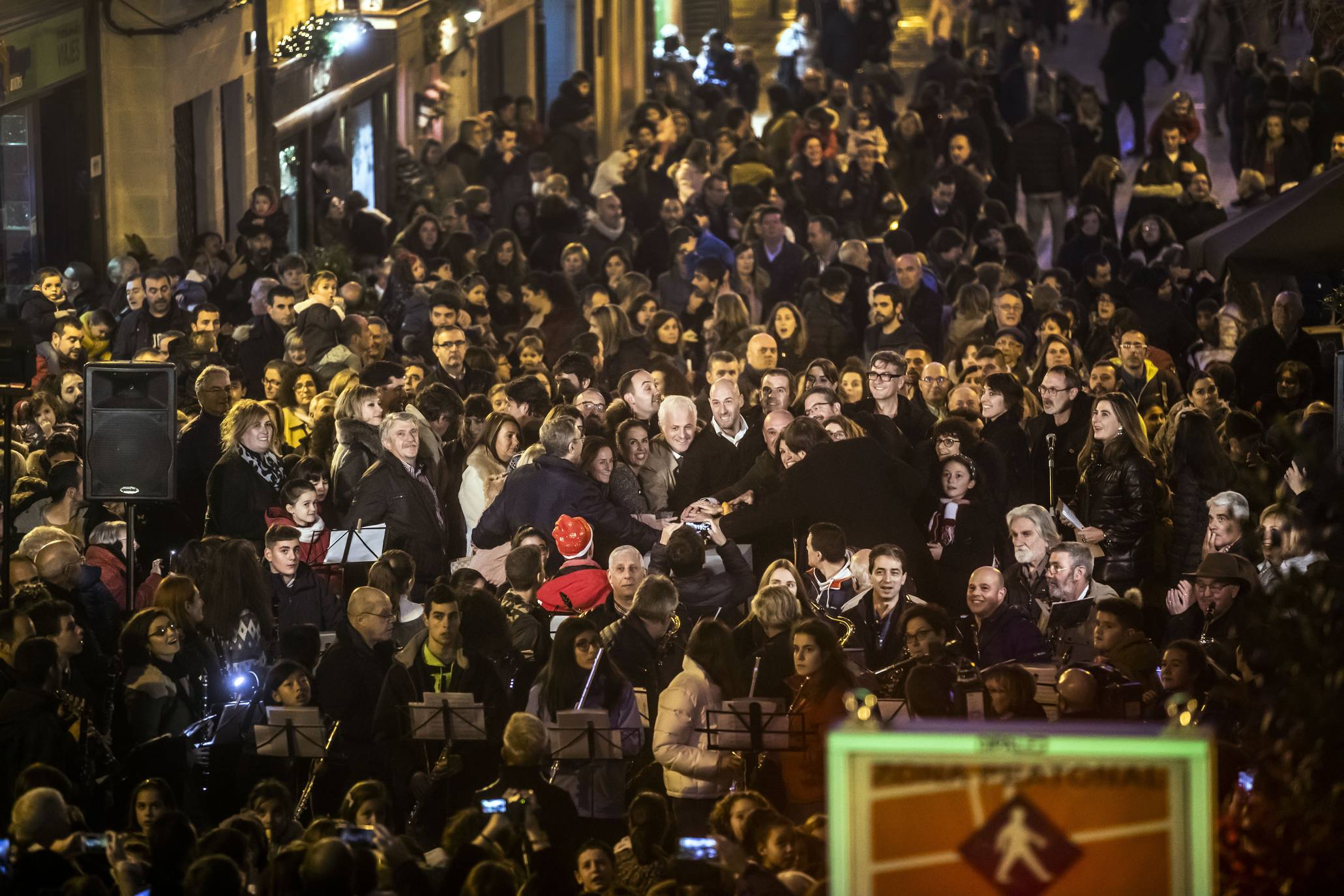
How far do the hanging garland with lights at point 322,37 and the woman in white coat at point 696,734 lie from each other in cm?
1324

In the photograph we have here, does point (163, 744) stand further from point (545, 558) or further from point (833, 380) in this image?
point (833, 380)

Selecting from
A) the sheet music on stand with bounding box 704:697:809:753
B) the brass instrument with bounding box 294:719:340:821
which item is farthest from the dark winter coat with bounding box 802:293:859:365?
the brass instrument with bounding box 294:719:340:821

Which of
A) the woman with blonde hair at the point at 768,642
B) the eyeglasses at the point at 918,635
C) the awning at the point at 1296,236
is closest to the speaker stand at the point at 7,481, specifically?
the woman with blonde hair at the point at 768,642

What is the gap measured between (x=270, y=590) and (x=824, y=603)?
8.40 ft

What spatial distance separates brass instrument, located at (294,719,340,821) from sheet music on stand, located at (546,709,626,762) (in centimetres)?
91

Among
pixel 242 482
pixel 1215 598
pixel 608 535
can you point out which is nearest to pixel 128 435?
pixel 242 482

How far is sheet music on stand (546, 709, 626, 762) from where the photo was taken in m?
8.27

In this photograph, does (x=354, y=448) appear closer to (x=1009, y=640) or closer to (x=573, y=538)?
(x=573, y=538)

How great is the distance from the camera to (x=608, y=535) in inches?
424

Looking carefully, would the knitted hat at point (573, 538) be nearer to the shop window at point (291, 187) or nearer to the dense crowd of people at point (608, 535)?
the dense crowd of people at point (608, 535)

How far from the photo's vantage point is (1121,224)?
22062 mm

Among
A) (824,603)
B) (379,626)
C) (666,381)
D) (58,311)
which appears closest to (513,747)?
(379,626)

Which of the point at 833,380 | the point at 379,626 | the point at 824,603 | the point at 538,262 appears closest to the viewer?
the point at 379,626

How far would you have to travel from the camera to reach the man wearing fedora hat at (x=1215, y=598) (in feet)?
30.1
